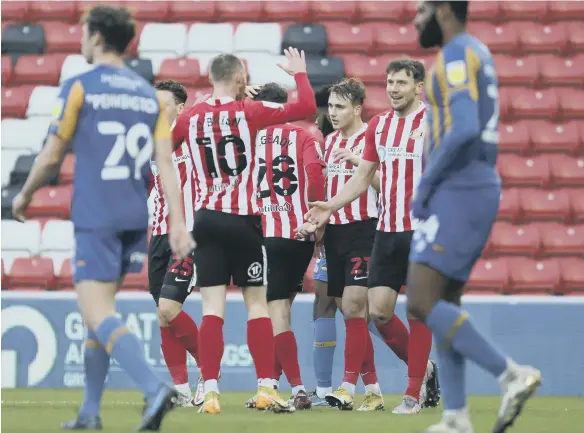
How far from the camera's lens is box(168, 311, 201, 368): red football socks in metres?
7.42

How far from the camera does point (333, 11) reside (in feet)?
44.0

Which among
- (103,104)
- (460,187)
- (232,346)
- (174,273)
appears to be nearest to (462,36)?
(460,187)

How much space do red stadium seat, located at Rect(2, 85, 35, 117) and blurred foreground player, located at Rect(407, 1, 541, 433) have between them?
336 inches

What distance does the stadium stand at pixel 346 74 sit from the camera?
11016mm

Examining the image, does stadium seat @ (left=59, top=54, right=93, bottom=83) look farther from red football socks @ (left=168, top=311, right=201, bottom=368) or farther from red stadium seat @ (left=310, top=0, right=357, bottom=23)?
red football socks @ (left=168, top=311, right=201, bottom=368)

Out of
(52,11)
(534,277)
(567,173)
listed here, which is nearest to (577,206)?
(567,173)

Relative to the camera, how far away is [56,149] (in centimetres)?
512

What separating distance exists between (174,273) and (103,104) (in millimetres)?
2362

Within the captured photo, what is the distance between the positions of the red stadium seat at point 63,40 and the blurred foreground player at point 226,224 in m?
6.95

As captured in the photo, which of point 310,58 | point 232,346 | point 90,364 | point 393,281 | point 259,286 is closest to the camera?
point 90,364

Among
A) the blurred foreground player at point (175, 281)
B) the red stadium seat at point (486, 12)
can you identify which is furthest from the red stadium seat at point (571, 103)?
the blurred foreground player at point (175, 281)

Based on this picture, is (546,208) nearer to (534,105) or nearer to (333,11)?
(534,105)

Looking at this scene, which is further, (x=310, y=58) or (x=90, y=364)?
(x=310, y=58)

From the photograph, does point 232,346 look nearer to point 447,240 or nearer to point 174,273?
point 174,273
